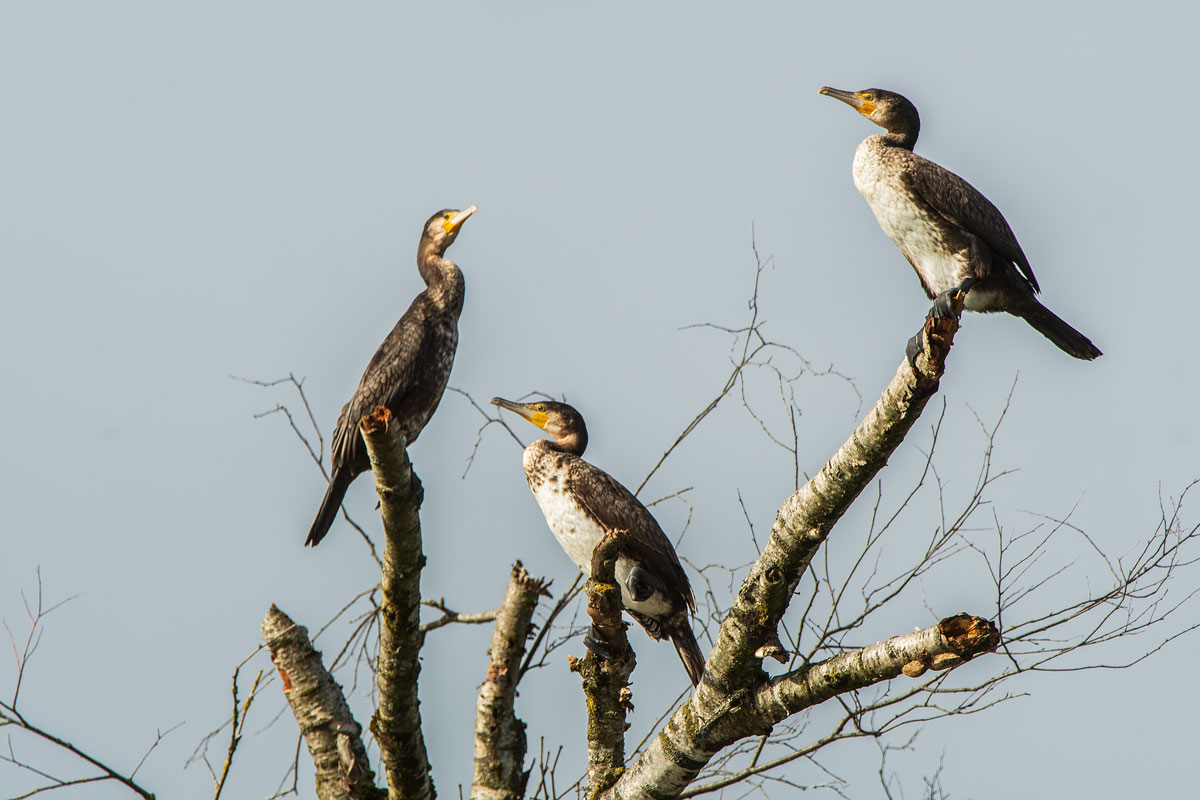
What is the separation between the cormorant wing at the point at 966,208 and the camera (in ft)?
18.2

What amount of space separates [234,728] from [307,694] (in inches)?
11.2

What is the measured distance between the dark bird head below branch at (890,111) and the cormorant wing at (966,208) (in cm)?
75

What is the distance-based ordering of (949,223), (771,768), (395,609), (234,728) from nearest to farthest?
(395,609)
(234,728)
(771,768)
(949,223)

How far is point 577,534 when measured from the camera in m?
6.02

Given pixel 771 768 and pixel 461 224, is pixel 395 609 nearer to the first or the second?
pixel 771 768

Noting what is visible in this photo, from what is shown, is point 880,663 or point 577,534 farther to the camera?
point 577,534

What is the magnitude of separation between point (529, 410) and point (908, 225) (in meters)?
2.41

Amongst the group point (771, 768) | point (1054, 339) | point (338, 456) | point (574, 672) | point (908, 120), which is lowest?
point (771, 768)

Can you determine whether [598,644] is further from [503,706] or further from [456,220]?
[456,220]

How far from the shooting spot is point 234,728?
4.11m

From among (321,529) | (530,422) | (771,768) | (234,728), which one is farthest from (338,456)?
(771,768)

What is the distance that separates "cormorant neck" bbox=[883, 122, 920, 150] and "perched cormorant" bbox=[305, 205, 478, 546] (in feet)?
8.38

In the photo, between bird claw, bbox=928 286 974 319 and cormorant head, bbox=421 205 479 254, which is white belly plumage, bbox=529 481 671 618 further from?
bird claw, bbox=928 286 974 319

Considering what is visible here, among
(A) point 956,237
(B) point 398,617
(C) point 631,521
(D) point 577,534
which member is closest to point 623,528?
(C) point 631,521
